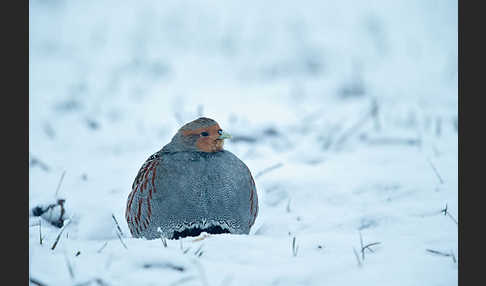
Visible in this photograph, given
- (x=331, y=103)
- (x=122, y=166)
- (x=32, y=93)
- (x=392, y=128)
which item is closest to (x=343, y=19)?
(x=331, y=103)

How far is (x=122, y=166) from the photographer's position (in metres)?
4.64

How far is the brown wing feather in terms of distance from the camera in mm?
2848

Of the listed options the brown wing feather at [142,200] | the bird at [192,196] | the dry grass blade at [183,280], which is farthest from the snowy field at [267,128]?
the bird at [192,196]

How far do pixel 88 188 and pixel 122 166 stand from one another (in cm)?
62

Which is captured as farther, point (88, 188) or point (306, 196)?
point (88, 188)

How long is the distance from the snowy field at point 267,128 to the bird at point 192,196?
10.0 inches

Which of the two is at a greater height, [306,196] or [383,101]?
[383,101]

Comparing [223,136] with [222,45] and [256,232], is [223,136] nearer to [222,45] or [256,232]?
[256,232]

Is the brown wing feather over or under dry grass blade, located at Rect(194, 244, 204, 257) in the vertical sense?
over

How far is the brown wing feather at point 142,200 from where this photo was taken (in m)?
2.85

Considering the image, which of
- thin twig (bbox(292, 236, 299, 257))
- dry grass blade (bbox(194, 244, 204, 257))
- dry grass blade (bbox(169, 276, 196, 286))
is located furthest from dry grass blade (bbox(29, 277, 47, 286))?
thin twig (bbox(292, 236, 299, 257))

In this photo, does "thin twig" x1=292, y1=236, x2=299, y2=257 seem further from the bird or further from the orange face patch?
the orange face patch

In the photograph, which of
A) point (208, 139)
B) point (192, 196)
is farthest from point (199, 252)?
point (208, 139)

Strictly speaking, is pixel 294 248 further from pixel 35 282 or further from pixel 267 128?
pixel 267 128
